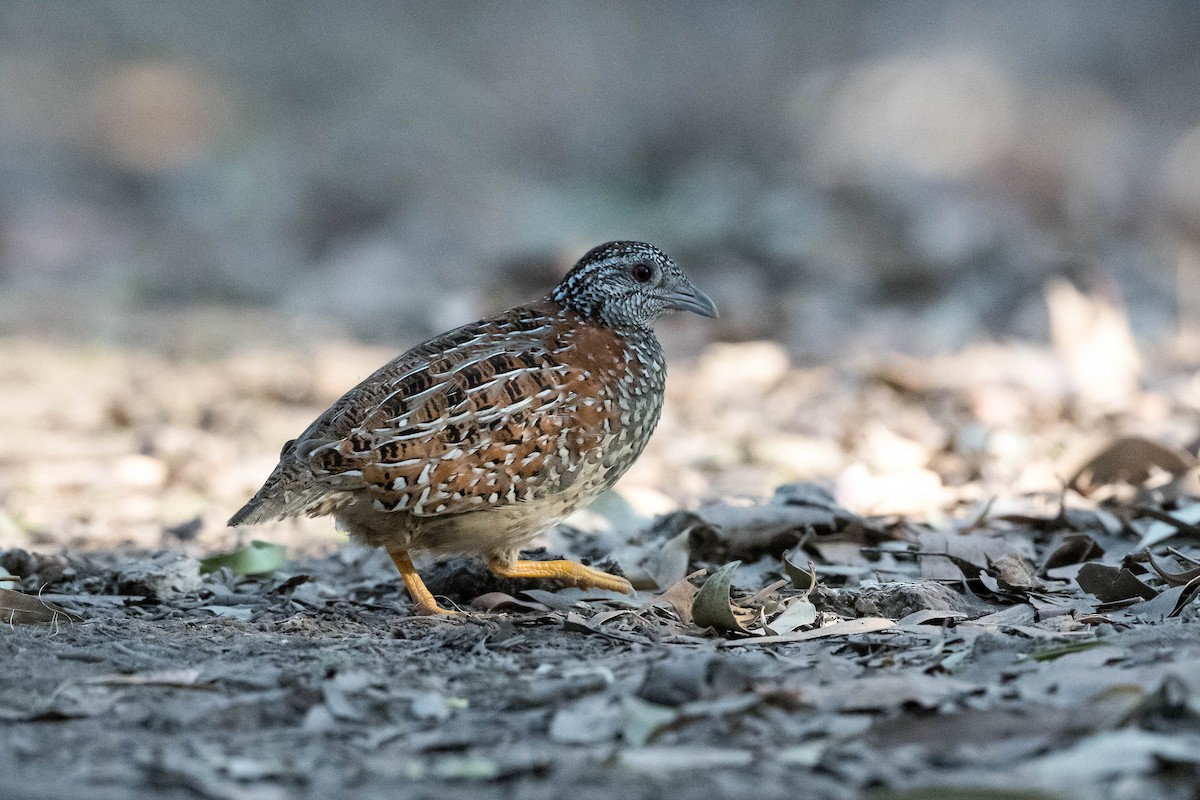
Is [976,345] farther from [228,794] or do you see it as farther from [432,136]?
[432,136]

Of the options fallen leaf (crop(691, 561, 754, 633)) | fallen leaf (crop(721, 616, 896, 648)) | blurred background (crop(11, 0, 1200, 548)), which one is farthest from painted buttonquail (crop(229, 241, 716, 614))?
blurred background (crop(11, 0, 1200, 548))

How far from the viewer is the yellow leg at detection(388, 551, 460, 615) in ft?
16.2

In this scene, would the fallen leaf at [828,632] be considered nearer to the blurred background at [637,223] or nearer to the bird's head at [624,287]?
the bird's head at [624,287]

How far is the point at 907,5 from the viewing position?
1792 centimetres

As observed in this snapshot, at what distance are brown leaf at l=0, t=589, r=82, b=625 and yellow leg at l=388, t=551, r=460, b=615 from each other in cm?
113

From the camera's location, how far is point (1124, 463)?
6.26 meters

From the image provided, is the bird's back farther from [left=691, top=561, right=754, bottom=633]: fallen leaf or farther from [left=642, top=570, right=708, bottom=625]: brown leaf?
[left=691, top=561, right=754, bottom=633]: fallen leaf

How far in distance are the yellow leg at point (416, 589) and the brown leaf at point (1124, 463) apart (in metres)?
3.03

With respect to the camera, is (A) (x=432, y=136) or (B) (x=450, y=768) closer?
(B) (x=450, y=768)

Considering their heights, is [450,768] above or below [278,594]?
below

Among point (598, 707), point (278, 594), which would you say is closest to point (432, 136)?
point (278, 594)

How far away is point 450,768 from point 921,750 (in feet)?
3.42

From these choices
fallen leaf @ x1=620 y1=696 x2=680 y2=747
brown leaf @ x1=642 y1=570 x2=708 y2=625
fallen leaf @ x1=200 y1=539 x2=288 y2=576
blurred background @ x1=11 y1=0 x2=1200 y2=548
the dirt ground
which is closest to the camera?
the dirt ground

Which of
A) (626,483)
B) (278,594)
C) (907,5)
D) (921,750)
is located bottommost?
(921,750)
